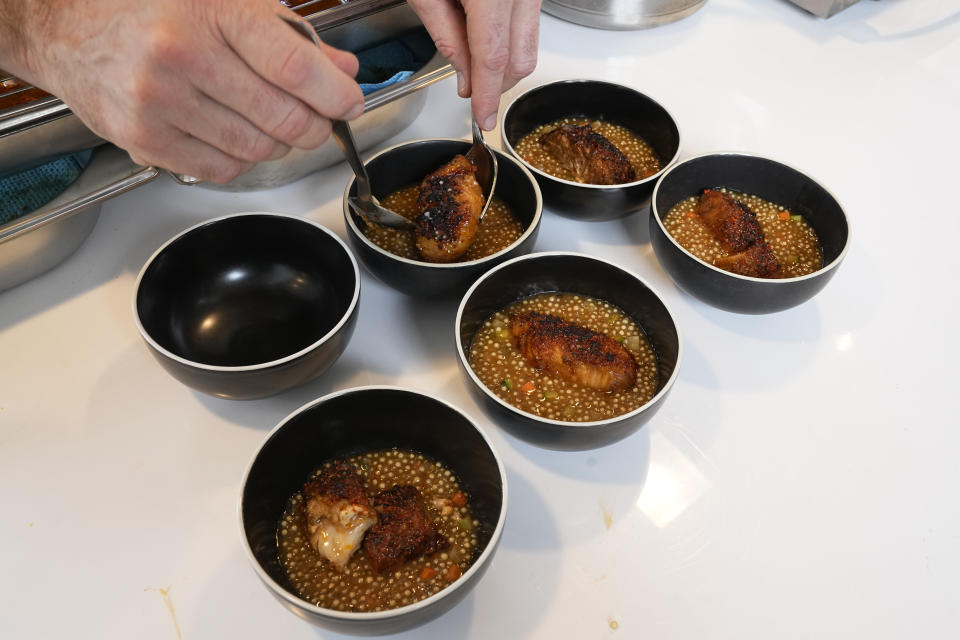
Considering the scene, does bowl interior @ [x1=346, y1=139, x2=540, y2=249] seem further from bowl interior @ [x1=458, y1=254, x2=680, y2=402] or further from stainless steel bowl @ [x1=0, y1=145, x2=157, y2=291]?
stainless steel bowl @ [x1=0, y1=145, x2=157, y2=291]

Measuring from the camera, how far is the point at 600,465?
47.0 inches

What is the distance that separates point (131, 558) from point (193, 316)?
17.7 inches

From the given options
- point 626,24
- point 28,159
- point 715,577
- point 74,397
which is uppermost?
point 28,159

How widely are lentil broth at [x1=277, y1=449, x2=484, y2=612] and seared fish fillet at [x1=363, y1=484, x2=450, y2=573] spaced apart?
0.05 feet

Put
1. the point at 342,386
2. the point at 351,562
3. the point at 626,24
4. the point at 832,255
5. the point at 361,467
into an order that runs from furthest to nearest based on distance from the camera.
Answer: the point at 626,24 → the point at 832,255 → the point at 342,386 → the point at 361,467 → the point at 351,562

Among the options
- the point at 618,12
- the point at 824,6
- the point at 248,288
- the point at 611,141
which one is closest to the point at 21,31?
the point at 248,288

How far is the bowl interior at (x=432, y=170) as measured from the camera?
144 centimetres

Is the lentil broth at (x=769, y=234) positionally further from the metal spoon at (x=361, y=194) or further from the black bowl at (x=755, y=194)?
the metal spoon at (x=361, y=194)

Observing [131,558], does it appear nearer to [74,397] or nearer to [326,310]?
[74,397]

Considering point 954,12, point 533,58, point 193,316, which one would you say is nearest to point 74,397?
point 193,316

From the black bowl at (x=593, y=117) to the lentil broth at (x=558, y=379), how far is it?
8.9 inches

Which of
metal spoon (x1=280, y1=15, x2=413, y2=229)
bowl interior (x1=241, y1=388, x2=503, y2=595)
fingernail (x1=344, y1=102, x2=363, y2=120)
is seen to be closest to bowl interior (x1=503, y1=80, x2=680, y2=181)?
metal spoon (x1=280, y1=15, x2=413, y2=229)

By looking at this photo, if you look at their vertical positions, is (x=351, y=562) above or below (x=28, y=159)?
below

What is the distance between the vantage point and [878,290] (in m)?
1.50
